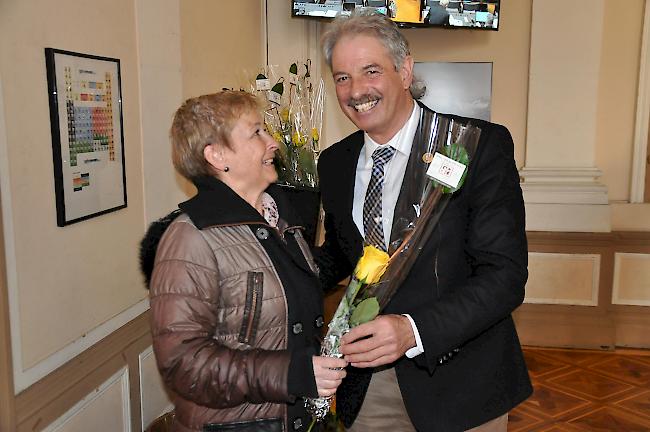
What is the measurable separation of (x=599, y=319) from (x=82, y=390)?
13.7ft

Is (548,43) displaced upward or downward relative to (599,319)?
upward

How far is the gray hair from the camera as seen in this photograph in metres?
1.86

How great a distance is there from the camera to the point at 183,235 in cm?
148

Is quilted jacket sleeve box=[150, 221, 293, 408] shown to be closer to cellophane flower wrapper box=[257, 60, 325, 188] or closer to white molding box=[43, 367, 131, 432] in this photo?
white molding box=[43, 367, 131, 432]

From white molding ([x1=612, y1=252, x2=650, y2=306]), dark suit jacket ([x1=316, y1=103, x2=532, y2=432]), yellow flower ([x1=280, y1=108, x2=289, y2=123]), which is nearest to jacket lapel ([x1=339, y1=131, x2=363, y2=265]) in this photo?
dark suit jacket ([x1=316, y1=103, x2=532, y2=432])

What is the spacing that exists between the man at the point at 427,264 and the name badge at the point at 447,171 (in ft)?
0.38

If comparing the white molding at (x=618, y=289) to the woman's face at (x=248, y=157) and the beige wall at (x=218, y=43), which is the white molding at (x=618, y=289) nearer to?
the beige wall at (x=218, y=43)

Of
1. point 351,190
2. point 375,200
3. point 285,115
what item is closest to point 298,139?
point 285,115

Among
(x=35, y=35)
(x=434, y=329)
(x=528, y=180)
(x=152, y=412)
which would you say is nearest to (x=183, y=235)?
(x=434, y=329)

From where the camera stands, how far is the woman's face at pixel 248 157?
1.61 meters

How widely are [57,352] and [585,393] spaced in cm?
352

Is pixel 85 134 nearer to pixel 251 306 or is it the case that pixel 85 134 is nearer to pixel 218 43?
pixel 251 306

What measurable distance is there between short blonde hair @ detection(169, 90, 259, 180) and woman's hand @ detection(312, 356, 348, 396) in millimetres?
566

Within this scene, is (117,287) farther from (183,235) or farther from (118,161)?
(183,235)
